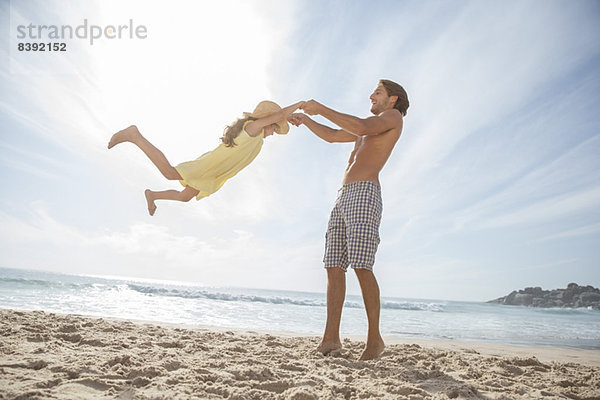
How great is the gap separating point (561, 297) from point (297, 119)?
36795 mm

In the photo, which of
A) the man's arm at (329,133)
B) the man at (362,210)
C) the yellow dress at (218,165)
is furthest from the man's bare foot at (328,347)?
the man's arm at (329,133)

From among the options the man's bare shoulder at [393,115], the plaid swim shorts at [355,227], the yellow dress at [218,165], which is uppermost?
the man's bare shoulder at [393,115]

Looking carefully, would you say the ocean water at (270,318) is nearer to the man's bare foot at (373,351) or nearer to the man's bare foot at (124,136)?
the man's bare foot at (373,351)

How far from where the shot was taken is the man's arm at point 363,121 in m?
3.27

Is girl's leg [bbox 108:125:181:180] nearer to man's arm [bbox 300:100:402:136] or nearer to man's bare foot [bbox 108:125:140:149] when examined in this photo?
man's bare foot [bbox 108:125:140:149]

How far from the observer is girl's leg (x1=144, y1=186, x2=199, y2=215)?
151 inches

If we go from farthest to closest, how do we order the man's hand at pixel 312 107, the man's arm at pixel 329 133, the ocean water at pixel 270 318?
the ocean water at pixel 270 318, the man's arm at pixel 329 133, the man's hand at pixel 312 107

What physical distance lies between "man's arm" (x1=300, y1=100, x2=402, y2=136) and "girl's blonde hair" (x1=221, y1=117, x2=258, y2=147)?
92 cm

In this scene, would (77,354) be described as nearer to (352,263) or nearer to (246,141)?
(352,263)

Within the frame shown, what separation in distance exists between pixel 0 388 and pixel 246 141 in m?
2.80

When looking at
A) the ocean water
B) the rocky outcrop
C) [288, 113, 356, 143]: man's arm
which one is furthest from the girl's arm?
the rocky outcrop

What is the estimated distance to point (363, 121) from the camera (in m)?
3.27

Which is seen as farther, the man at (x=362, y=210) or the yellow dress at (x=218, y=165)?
the yellow dress at (x=218, y=165)

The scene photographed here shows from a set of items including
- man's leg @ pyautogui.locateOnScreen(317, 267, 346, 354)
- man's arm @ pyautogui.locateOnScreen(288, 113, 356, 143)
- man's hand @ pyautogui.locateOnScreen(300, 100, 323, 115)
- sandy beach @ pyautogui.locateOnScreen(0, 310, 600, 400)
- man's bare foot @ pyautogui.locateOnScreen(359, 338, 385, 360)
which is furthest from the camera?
man's arm @ pyautogui.locateOnScreen(288, 113, 356, 143)
